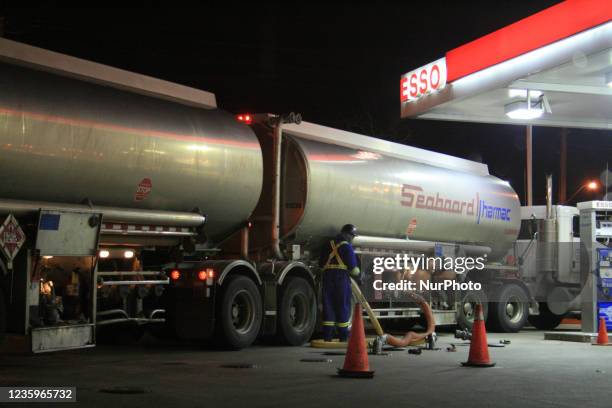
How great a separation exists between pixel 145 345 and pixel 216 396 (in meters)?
6.26

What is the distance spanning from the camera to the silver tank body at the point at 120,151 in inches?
408

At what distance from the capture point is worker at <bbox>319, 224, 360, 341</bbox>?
14.1m

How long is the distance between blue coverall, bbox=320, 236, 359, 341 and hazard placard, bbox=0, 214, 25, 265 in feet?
17.9

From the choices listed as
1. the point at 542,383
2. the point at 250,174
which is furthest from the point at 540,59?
the point at 542,383

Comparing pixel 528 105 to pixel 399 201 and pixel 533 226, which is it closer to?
pixel 399 201

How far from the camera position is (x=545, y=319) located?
2111 centimetres

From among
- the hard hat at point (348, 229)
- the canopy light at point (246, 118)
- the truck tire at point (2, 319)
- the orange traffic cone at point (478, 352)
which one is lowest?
the orange traffic cone at point (478, 352)

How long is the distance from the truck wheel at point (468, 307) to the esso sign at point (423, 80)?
15.1ft

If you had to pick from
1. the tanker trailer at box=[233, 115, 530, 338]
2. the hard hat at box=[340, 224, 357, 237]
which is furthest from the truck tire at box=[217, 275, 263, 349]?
the hard hat at box=[340, 224, 357, 237]

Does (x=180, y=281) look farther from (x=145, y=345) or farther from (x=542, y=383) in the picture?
(x=542, y=383)

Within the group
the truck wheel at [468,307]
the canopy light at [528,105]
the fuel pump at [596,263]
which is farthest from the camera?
the truck wheel at [468,307]

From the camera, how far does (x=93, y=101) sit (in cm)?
1123

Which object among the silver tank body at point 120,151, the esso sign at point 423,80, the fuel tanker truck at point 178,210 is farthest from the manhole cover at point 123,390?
the esso sign at point 423,80

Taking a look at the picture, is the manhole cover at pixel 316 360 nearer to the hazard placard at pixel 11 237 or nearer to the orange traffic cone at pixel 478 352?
the orange traffic cone at pixel 478 352
